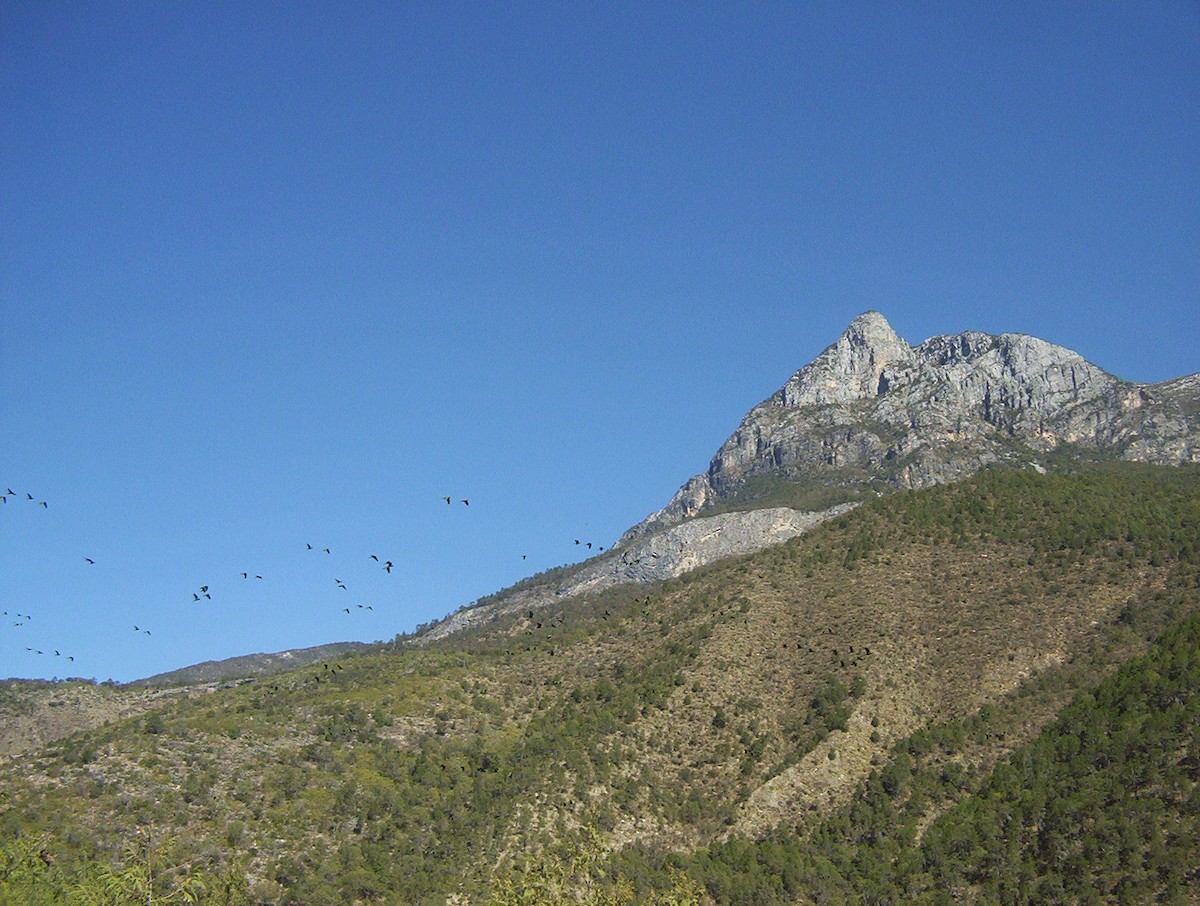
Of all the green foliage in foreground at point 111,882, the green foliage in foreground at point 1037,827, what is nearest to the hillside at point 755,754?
the green foliage in foreground at point 1037,827

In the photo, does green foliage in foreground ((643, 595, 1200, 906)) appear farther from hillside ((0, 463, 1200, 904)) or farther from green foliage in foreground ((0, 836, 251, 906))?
green foliage in foreground ((0, 836, 251, 906))

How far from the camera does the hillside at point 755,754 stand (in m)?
74.1

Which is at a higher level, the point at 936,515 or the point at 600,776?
the point at 936,515

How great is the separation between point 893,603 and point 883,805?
2267cm

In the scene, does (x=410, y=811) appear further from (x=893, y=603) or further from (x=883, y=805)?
(x=893, y=603)

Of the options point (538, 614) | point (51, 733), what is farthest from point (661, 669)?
point (538, 614)

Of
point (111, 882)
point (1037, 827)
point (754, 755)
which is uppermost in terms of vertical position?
point (111, 882)

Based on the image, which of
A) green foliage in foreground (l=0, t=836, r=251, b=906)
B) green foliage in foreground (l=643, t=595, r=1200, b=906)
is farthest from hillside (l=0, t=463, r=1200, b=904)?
green foliage in foreground (l=0, t=836, r=251, b=906)

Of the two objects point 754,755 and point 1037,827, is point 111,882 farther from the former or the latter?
point 1037,827

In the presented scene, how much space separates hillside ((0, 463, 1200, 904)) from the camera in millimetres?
74062

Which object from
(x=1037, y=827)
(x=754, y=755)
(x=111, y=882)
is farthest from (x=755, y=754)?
(x=111, y=882)

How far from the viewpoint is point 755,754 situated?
288 feet

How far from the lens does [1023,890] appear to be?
7225 cm

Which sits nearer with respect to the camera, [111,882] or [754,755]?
[111,882]
